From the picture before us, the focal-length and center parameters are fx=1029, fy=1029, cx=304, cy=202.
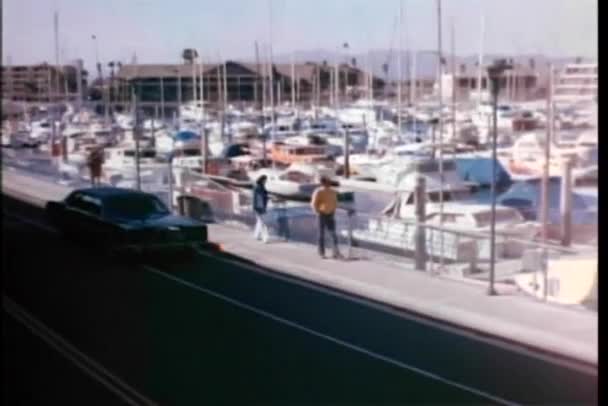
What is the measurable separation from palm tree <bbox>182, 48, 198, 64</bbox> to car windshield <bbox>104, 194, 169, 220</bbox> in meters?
0.40

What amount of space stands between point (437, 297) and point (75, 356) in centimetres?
114

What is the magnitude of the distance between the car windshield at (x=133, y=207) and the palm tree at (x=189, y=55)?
1.31 ft

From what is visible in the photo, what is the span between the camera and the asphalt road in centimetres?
226

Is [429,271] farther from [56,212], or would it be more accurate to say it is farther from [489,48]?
[56,212]

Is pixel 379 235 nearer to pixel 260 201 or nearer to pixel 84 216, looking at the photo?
pixel 260 201

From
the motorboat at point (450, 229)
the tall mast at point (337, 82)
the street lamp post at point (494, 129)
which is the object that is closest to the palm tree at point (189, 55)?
the tall mast at point (337, 82)

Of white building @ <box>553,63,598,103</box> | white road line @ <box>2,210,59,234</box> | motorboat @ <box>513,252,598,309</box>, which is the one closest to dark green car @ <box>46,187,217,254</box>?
white road line @ <box>2,210,59,234</box>

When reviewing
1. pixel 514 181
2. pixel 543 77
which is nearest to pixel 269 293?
pixel 514 181

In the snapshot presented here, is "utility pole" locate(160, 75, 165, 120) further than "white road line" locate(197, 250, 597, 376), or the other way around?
"utility pole" locate(160, 75, 165, 120)

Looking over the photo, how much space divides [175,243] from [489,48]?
44.4 inches

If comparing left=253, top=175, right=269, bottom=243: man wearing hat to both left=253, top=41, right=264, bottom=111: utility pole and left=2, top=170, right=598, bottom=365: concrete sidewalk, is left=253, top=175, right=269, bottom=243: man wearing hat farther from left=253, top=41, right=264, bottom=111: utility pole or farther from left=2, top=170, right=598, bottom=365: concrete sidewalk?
left=253, top=41, right=264, bottom=111: utility pole

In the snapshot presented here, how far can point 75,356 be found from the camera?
296 centimetres

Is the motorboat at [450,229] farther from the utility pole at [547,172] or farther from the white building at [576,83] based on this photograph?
the white building at [576,83]

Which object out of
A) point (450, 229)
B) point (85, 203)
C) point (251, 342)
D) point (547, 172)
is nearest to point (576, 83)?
point (547, 172)
